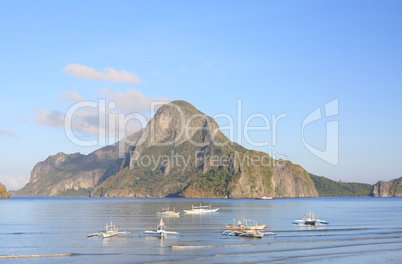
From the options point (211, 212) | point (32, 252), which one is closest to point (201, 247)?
point (32, 252)

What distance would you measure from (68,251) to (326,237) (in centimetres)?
4524

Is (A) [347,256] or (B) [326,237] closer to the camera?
(A) [347,256]

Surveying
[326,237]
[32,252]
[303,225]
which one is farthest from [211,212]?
[32,252]

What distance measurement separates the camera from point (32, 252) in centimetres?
5788

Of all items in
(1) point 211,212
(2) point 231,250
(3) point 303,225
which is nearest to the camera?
(2) point 231,250

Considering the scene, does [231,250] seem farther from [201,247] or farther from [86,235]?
[86,235]

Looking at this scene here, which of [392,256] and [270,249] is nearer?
[392,256]

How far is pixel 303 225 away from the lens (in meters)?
102

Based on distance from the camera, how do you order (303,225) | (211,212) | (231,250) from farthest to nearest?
(211,212) → (303,225) → (231,250)

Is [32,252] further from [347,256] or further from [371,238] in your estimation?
[371,238]

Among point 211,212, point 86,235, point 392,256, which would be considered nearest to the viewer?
point 392,256

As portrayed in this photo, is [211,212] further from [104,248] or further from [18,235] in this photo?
[104,248]

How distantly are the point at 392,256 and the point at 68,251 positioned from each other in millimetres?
43531

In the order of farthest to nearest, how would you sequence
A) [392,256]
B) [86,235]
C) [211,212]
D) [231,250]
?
[211,212], [86,235], [231,250], [392,256]
